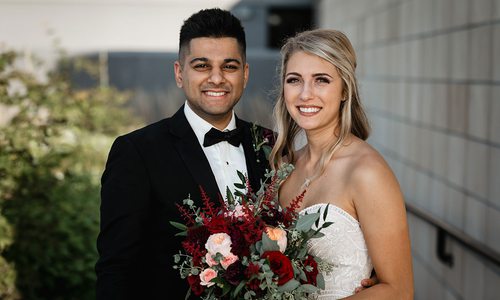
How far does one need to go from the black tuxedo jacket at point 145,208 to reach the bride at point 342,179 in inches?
18.7

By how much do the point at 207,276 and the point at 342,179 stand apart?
2.57 ft

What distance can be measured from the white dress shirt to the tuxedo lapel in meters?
0.06

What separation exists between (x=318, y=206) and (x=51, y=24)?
620 inches

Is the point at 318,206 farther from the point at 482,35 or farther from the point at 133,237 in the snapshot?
the point at 482,35

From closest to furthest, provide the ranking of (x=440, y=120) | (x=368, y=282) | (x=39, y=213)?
(x=368, y=282) < (x=39, y=213) < (x=440, y=120)

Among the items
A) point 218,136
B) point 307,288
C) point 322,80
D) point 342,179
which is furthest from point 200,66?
point 307,288

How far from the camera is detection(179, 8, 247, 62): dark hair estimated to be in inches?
126

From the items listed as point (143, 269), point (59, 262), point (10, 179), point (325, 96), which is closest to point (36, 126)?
point (10, 179)

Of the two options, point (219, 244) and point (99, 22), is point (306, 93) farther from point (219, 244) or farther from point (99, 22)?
point (99, 22)

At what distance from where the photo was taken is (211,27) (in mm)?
3209

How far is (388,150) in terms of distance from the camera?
7.25 m

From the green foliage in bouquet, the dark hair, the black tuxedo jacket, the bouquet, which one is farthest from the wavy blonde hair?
the green foliage in bouquet

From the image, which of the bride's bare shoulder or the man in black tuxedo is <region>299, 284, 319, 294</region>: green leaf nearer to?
the bride's bare shoulder

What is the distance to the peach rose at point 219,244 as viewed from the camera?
243 centimetres
